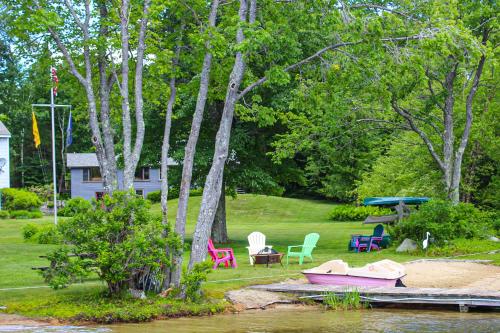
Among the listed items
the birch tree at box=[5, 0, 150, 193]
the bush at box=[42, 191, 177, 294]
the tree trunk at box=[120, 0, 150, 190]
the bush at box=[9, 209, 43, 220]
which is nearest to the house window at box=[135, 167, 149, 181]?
the bush at box=[9, 209, 43, 220]

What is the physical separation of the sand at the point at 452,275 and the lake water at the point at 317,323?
8.37ft

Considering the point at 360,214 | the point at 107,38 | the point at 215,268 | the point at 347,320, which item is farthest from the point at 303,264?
the point at 360,214

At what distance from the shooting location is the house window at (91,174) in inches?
2662

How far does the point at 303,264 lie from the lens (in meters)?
21.2

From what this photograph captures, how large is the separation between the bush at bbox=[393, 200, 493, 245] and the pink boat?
25.7 ft

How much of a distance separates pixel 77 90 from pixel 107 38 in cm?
264

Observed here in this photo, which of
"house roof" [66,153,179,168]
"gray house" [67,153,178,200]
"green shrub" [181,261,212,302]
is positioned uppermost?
"house roof" [66,153,179,168]

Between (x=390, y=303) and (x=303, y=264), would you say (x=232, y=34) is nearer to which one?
(x=390, y=303)

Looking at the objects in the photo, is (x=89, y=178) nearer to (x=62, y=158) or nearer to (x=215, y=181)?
(x=62, y=158)

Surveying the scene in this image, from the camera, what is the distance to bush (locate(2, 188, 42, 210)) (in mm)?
52594

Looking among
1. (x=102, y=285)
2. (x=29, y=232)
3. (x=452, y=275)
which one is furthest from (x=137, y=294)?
(x=29, y=232)

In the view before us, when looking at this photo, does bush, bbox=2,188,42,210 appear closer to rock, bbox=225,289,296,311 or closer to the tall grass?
rock, bbox=225,289,296,311

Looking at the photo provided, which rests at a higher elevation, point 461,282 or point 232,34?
point 232,34

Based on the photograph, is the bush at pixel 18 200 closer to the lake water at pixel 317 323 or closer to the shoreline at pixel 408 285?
the shoreline at pixel 408 285
